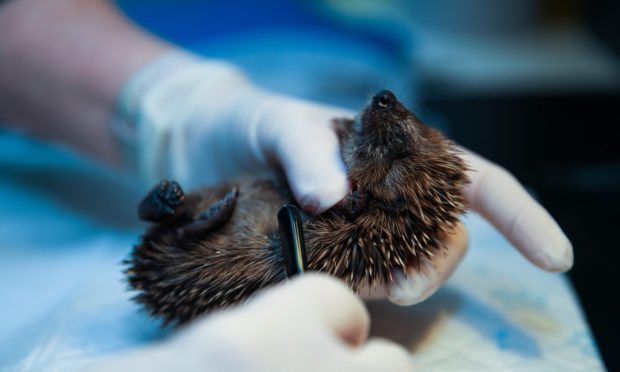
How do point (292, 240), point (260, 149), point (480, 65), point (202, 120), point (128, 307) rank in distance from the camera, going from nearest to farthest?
point (292, 240) < point (128, 307) < point (260, 149) < point (202, 120) < point (480, 65)

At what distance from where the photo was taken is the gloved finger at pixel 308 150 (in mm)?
1325

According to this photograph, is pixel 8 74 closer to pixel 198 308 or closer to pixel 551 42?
pixel 198 308

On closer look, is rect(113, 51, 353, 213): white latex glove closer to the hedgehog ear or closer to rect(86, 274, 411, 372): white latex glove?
the hedgehog ear

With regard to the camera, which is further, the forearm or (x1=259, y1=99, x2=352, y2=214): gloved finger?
the forearm

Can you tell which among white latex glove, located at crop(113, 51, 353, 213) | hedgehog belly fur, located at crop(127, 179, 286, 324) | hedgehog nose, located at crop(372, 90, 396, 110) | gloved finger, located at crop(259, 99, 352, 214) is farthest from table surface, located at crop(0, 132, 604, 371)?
hedgehog nose, located at crop(372, 90, 396, 110)

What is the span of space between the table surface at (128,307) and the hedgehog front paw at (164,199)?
0.27 m

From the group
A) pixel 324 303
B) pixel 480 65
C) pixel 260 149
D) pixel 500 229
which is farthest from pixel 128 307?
pixel 480 65

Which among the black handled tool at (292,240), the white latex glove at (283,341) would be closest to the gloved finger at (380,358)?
the white latex glove at (283,341)

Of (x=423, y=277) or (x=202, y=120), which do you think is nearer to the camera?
(x=423, y=277)

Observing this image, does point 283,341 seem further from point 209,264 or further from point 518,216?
point 518,216

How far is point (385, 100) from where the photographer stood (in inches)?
53.9

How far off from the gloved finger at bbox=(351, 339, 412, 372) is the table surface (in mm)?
521

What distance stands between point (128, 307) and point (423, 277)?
77 centimetres

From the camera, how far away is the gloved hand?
134 cm
